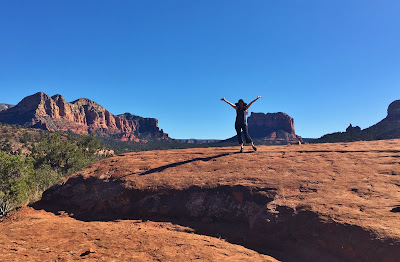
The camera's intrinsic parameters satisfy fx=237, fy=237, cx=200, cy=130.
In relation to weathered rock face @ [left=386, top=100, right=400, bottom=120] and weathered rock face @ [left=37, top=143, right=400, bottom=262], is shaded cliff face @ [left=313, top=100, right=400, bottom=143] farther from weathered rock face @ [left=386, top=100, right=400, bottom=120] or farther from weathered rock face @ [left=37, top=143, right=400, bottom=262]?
weathered rock face @ [left=37, top=143, right=400, bottom=262]

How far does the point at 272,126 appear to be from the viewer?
5768 inches

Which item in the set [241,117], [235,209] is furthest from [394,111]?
[235,209]

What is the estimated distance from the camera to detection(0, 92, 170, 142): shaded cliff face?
128625mm

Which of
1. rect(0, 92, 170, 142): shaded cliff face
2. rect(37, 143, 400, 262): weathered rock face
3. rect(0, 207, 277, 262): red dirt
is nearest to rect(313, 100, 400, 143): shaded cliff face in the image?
rect(37, 143, 400, 262): weathered rock face

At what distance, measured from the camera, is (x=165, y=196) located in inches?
263

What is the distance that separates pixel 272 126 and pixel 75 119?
129m

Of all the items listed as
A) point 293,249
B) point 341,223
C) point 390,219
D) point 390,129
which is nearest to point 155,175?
point 293,249

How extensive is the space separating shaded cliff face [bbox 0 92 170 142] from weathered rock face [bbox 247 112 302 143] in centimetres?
5871

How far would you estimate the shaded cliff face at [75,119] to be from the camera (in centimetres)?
12862

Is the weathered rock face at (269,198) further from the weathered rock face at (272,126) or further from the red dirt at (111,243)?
the weathered rock face at (272,126)

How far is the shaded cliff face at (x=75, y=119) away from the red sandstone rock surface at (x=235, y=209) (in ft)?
426

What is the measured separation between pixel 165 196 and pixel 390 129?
5171cm

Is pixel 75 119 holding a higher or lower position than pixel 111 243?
higher

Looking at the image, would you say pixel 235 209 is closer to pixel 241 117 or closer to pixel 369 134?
pixel 241 117
